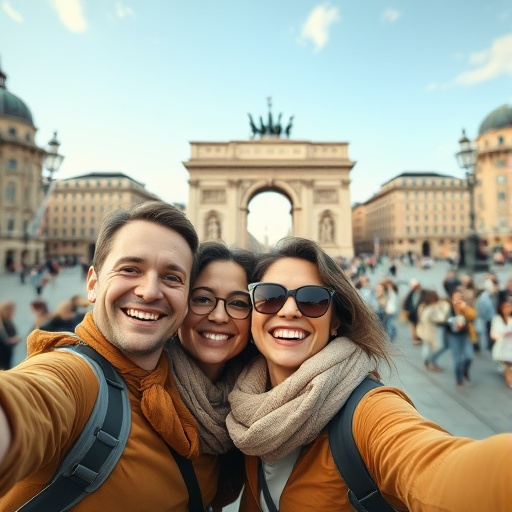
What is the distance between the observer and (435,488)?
2.82 ft

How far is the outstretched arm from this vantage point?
802 mm

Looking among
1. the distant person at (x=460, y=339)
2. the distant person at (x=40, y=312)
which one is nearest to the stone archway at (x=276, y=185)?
the distant person at (x=460, y=339)

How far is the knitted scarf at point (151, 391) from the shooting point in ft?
4.30

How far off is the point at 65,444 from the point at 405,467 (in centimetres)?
101

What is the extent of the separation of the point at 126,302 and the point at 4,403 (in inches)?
25.8

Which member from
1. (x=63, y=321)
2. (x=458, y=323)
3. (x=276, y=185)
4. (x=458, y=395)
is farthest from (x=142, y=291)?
(x=276, y=185)

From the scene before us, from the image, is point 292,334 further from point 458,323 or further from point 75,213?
point 75,213

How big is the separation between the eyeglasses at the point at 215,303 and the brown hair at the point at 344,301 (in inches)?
8.8

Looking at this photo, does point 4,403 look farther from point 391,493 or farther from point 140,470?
point 391,493

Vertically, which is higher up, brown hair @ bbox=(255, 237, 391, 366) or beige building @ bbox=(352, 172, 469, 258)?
beige building @ bbox=(352, 172, 469, 258)

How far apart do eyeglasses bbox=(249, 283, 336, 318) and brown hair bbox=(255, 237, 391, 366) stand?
11 cm

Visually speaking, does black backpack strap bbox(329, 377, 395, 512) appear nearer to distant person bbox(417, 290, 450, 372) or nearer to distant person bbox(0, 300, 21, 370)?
distant person bbox(0, 300, 21, 370)

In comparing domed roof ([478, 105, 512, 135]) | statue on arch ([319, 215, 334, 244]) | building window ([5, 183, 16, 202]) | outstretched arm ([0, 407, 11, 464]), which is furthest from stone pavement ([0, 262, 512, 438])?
domed roof ([478, 105, 512, 135])

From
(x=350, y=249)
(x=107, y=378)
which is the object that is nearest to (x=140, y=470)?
(x=107, y=378)
